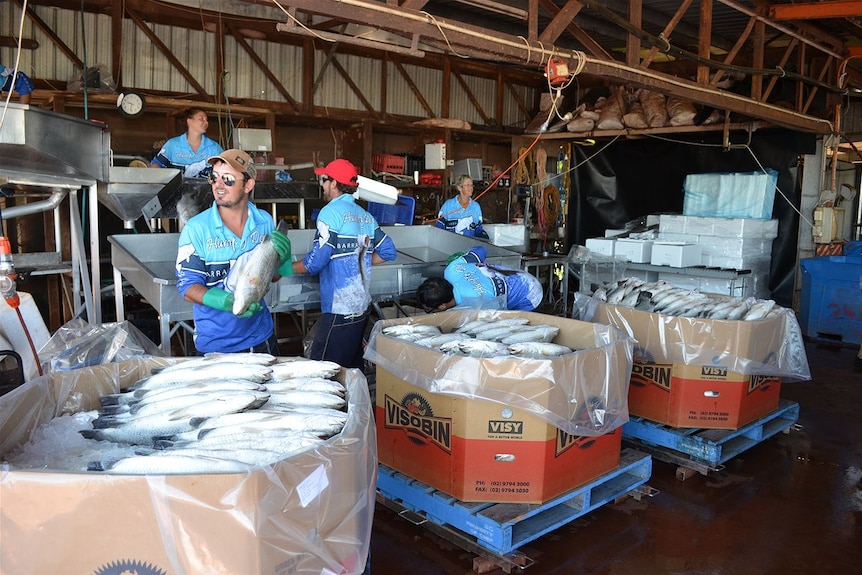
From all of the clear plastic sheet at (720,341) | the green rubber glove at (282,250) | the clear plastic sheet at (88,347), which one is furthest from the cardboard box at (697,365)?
the clear plastic sheet at (88,347)

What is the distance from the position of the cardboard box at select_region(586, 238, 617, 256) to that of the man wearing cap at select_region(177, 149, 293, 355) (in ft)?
16.5

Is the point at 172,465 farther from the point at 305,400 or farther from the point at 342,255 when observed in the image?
the point at 342,255

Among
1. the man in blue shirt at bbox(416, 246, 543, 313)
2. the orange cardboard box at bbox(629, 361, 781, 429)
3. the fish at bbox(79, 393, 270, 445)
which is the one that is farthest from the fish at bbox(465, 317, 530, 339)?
the fish at bbox(79, 393, 270, 445)

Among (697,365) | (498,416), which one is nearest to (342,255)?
(498,416)

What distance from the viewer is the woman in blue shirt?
6824 mm

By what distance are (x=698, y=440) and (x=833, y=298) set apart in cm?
459

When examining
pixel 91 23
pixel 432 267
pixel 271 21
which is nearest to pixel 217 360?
pixel 432 267

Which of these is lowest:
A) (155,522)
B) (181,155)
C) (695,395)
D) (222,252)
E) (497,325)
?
(695,395)

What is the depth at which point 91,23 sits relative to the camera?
20.6ft

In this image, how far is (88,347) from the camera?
2.88 metres

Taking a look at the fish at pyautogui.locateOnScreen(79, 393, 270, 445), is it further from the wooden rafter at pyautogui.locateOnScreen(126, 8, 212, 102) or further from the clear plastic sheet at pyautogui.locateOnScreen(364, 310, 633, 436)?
the wooden rafter at pyautogui.locateOnScreen(126, 8, 212, 102)

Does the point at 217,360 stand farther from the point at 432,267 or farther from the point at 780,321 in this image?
the point at 780,321

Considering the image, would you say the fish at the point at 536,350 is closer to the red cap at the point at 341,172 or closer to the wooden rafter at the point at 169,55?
the red cap at the point at 341,172

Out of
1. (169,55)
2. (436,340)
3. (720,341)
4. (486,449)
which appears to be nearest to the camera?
(486,449)
